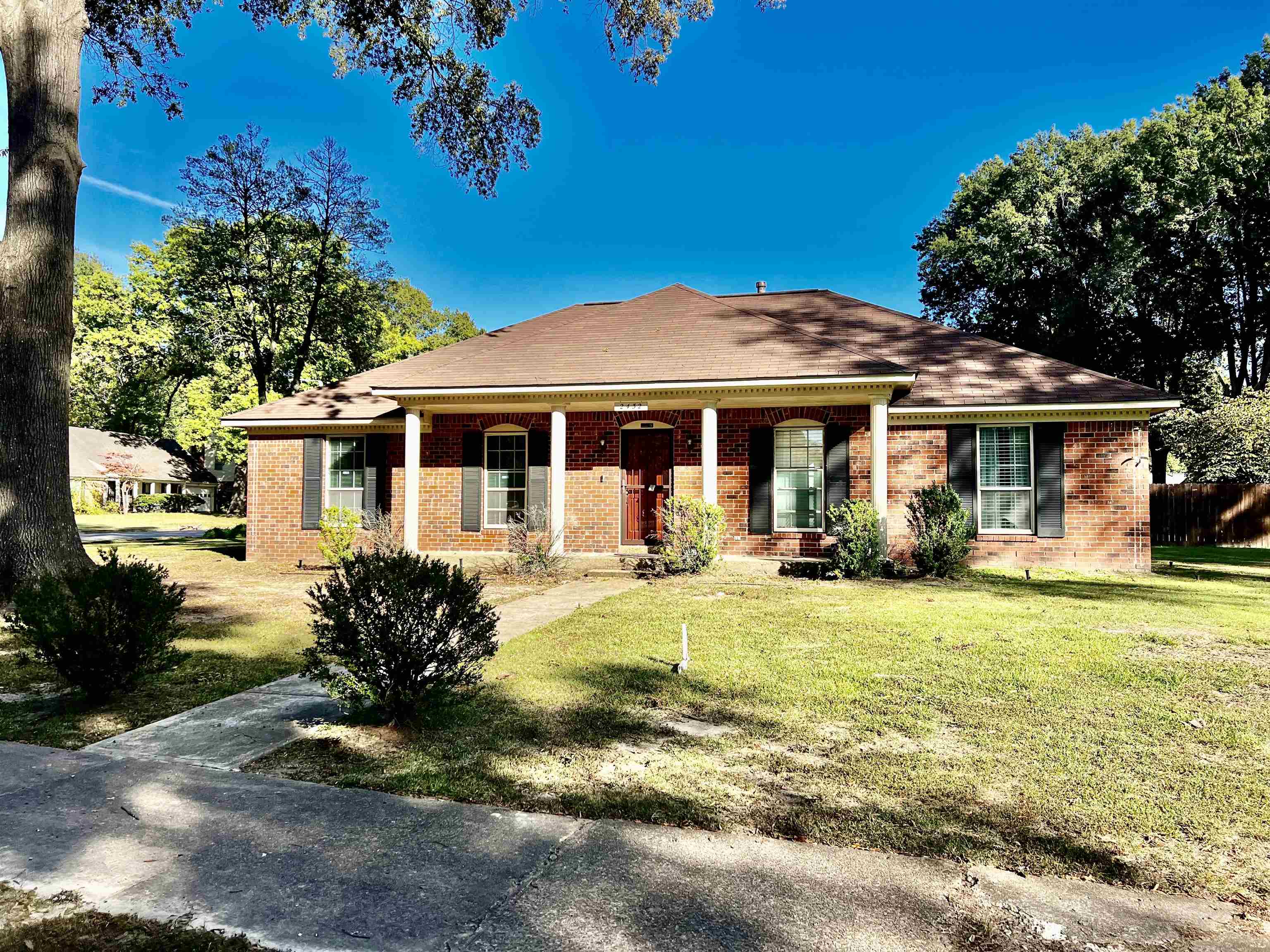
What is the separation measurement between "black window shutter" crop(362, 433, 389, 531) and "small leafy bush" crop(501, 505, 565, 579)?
307 cm

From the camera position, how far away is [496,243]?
1158 inches

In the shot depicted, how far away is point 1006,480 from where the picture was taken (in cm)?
1308

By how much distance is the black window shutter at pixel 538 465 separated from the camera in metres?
14.1

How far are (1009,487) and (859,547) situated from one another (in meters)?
3.58

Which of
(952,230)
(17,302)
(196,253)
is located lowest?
(17,302)

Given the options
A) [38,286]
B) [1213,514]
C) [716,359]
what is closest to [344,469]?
[38,286]

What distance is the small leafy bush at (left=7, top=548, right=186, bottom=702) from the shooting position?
189 inches

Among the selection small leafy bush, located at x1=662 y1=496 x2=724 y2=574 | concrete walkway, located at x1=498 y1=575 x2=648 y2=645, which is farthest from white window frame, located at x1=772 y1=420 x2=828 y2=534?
concrete walkway, located at x1=498 y1=575 x2=648 y2=645

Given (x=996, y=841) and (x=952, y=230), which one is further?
(x=952, y=230)

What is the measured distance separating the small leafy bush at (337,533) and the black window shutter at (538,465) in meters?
3.28

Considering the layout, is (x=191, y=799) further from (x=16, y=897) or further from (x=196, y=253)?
(x=196, y=253)

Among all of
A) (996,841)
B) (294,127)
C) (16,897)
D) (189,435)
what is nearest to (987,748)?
(996,841)

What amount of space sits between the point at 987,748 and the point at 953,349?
12.8 meters

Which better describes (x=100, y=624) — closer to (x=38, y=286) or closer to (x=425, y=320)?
(x=38, y=286)
